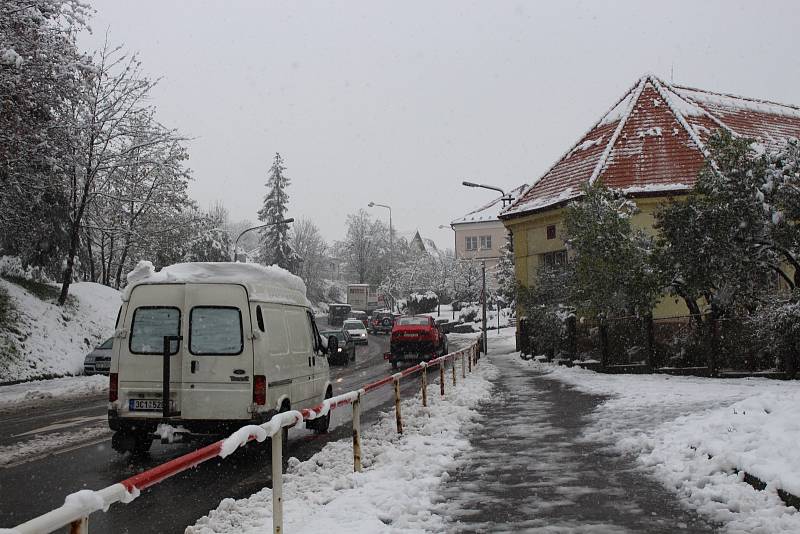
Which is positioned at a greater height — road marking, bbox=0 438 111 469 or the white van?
the white van

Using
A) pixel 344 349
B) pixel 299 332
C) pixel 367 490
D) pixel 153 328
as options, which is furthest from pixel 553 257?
pixel 367 490

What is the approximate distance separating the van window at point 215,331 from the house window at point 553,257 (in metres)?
22.3

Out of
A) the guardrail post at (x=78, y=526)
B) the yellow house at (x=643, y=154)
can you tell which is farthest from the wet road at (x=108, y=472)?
the yellow house at (x=643, y=154)

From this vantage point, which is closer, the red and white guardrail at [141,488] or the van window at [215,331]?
the red and white guardrail at [141,488]

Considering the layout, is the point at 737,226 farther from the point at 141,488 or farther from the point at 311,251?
the point at 311,251

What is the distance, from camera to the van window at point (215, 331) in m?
8.99

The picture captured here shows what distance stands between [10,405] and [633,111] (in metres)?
27.9

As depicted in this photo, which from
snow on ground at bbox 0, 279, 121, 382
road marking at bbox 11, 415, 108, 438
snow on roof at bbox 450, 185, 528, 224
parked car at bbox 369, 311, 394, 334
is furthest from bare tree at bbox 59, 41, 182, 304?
snow on roof at bbox 450, 185, 528, 224

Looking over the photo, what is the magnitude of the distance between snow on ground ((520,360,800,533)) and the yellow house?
16480 mm

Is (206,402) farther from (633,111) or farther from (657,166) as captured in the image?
(633,111)

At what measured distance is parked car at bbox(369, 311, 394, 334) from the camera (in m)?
66.4

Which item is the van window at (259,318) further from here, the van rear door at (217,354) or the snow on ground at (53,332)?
the snow on ground at (53,332)

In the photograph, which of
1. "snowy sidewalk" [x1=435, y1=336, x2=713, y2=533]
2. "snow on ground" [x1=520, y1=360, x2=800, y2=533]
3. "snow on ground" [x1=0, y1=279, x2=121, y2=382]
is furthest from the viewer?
"snow on ground" [x1=0, y1=279, x2=121, y2=382]

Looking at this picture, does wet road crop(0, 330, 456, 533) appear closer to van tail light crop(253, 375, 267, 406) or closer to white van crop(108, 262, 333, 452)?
white van crop(108, 262, 333, 452)
